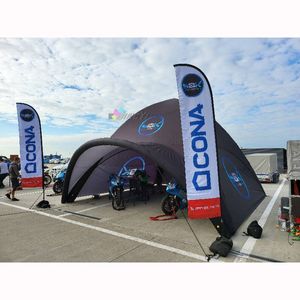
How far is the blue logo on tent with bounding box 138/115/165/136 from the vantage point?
8703 mm

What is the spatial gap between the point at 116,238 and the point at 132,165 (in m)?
5.75

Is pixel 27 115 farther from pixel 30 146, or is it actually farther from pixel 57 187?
pixel 57 187

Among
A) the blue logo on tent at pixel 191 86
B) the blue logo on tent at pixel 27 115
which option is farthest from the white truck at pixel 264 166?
the blue logo on tent at pixel 27 115

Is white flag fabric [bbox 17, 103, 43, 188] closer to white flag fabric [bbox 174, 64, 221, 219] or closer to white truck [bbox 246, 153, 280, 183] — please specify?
white flag fabric [bbox 174, 64, 221, 219]

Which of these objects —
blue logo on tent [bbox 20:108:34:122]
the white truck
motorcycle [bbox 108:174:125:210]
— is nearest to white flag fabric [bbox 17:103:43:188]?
blue logo on tent [bbox 20:108:34:122]

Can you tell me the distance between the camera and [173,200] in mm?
7496

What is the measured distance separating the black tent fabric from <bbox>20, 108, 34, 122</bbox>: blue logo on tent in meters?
2.17

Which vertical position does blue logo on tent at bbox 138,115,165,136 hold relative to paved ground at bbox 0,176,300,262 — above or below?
above

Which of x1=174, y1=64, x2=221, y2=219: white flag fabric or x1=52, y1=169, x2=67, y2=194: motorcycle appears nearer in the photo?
x1=174, y1=64, x2=221, y2=219: white flag fabric

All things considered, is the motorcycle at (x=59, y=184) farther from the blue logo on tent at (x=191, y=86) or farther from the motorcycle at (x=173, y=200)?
the blue logo on tent at (x=191, y=86)

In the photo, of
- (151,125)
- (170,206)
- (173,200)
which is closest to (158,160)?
(173,200)

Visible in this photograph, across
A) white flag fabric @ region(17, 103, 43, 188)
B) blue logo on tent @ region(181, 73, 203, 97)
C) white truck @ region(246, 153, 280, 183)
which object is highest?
blue logo on tent @ region(181, 73, 203, 97)

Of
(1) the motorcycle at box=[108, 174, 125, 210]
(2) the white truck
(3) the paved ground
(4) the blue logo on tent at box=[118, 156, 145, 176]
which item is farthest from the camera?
(2) the white truck

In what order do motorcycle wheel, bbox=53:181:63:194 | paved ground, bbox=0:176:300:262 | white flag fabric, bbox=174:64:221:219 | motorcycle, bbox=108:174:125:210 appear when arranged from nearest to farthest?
paved ground, bbox=0:176:300:262 → white flag fabric, bbox=174:64:221:219 → motorcycle, bbox=108:174:125:210 → motorcycle wheel, bbox=53:181:63:194
